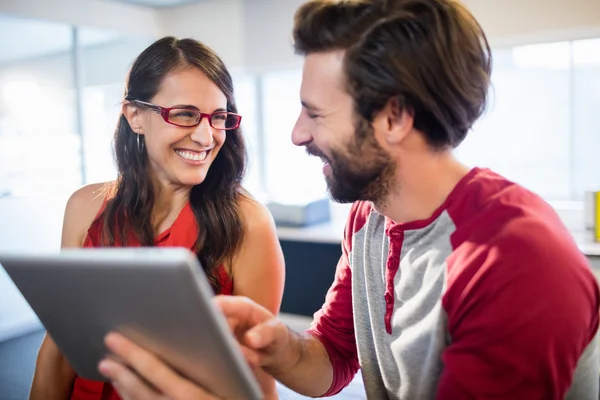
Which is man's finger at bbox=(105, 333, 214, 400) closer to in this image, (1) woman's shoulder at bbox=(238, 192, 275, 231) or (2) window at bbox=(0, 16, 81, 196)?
(1) woman's shoulder at bbox=(238, 192, 275, 231)

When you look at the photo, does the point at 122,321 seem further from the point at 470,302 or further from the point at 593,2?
the point at 593,2

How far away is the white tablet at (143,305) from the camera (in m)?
0.64

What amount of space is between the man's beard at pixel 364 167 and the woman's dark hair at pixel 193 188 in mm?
429

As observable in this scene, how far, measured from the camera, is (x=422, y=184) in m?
1.04

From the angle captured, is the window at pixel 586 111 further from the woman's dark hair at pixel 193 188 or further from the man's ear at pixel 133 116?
the man's ear at pixel 133 116

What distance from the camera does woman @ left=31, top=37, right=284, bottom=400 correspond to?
54.8 inches

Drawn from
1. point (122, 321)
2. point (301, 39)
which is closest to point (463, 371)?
point (122, 321)

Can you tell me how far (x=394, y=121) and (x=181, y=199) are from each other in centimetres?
70

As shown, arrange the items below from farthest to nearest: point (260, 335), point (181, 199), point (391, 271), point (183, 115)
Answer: point (181, 199), point (183, 115), point (391, 271), point (260, 335)

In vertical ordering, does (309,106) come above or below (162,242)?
above

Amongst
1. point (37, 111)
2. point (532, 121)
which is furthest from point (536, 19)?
point (37, 111)

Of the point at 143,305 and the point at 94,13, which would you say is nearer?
the point at 143,305

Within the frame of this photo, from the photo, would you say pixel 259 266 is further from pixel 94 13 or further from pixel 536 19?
pixel 94 13

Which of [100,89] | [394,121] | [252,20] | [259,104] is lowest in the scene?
[394,121]
